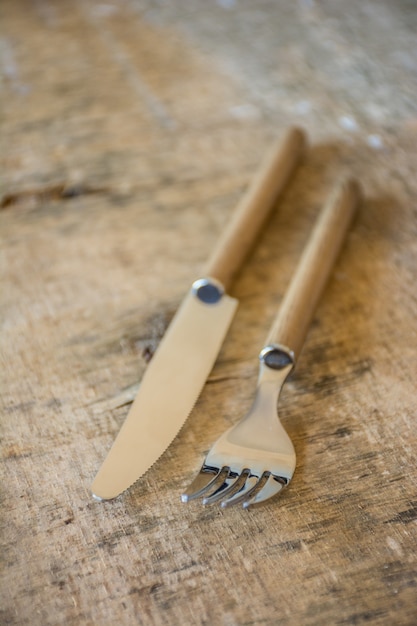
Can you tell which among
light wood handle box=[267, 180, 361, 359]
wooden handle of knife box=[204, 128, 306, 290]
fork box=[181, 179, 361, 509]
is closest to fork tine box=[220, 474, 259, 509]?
fork box=[181, 179, 361, 509]

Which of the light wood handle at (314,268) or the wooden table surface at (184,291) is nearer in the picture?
the wooden table surface at (184,291)

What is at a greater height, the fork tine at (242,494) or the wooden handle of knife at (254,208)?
the wooden handle of knife at (254,208)

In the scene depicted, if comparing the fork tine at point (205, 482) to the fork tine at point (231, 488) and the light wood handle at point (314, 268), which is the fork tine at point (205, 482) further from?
the light wood handle at point (314, 268)

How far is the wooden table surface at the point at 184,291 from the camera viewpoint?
0.61 m

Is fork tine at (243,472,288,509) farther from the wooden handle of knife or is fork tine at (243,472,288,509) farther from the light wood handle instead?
the wooden handle of knife

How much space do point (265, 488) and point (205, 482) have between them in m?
0.06

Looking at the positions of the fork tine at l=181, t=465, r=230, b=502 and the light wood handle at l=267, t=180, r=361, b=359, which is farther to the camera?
the light wood handle at l=267, t=180, r=361, b=359

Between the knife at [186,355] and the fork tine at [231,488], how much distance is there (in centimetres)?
7

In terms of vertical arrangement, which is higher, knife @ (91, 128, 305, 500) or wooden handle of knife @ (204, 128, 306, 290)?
wooden handle of knife @ (204, 128, 306, 290)

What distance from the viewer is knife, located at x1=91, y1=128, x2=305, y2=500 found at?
2.17ft

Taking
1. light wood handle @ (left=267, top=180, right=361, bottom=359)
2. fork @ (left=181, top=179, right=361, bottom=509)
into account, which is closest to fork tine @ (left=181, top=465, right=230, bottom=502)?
fork @ (left=181, top=179, right=361, bottom=509)

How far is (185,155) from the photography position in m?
1.09

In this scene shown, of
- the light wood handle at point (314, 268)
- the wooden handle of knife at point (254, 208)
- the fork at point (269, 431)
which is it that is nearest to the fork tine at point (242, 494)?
the fork at point (269, 431)

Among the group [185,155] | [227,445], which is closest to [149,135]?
[185,155]
